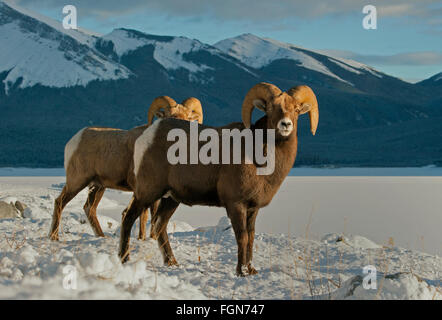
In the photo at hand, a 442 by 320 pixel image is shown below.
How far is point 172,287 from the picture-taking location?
196 inches

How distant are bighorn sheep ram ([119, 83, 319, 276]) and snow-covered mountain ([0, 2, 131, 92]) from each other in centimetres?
16124

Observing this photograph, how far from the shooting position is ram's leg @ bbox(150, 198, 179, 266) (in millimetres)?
6926

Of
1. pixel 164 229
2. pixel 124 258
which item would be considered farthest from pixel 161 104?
pixel 124 258

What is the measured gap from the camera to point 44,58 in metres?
177

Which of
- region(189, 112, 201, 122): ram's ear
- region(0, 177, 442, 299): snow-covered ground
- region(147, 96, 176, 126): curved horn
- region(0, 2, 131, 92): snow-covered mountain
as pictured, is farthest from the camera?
region(0, 2, 131, 92): snow-covered mountain

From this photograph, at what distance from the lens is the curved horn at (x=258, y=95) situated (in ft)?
21.2

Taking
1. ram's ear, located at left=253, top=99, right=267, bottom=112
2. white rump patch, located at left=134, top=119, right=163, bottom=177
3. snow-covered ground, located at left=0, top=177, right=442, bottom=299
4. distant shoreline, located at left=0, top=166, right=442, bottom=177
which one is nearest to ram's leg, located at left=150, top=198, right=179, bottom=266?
snow-covered ground, located at left=0, top=177, right=442, bottom=299

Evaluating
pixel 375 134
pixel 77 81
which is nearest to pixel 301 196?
pixel 375 134

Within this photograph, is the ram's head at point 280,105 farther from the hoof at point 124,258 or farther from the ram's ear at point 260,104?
the hoof at point 124,258

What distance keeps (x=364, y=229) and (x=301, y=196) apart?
46.7ft

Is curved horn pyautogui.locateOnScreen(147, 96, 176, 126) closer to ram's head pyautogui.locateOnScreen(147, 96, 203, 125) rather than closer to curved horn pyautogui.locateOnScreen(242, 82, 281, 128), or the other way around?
ram's head pyautogui.locateOnScreen(147, 96, 203, 125)

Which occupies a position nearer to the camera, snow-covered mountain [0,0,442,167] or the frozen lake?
the frozen lake

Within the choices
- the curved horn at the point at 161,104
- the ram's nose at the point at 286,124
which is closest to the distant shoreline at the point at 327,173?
the curved horn at the point at 161,104

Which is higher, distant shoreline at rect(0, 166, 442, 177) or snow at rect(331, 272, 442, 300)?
snow at rect(331, 272, 442, 300)
